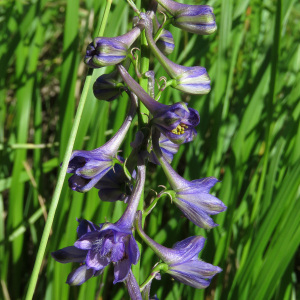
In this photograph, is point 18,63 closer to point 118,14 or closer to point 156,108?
point 118,14

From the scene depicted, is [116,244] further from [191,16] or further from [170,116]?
[191,16]

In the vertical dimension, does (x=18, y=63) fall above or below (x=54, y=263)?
above

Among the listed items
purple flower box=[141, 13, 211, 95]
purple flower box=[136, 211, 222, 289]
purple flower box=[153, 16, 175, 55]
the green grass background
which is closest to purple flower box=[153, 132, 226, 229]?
purple flower box=[136, 211, 222, 289]

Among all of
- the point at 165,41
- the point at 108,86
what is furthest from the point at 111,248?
the point at 165,41

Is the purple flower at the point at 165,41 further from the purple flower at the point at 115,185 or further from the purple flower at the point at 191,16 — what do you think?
the purple flower at the point at 115,185

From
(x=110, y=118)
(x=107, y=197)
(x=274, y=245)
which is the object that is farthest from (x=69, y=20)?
(x=274, y=245)

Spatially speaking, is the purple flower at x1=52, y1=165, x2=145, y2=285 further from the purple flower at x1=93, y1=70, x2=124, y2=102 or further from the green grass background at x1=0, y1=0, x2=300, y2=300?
the green grass background at x1=0, y1=0, x2=300, y2=300

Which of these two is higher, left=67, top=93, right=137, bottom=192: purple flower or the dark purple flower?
left=67, top=93, right=137, bottom=192: purple flower
